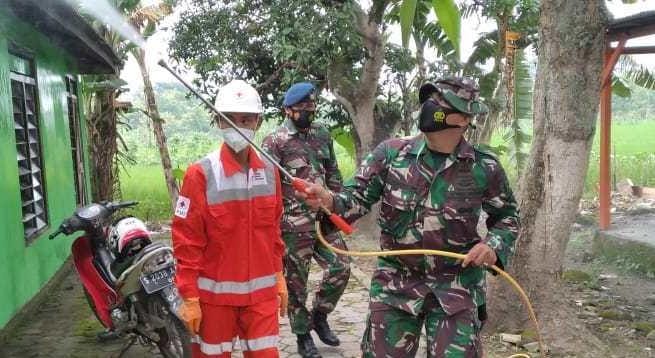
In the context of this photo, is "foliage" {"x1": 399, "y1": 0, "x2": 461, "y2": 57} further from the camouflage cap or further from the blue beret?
the blue beret

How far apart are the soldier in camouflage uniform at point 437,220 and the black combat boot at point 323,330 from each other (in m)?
1.79

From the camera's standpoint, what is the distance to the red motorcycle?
158 inches

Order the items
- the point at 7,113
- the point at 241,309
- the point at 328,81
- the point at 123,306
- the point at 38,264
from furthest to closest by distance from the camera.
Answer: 1. the point at 328,81
2. the point at 38,264
3. the point at 7,113
4. the point at 123,306
5. the point at 241,309

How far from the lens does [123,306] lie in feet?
14.0

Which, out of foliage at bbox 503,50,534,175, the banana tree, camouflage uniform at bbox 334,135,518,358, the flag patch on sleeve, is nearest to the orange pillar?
foliage at bbox 503,50,534,175

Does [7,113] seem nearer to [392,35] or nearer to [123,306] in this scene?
[123,306]

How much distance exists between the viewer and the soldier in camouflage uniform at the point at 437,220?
273 centimetres

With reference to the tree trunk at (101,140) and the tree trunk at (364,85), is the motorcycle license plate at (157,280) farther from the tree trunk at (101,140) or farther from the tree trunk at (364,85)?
the tree trunk at (101,140)

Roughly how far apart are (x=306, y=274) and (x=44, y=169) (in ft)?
12.0

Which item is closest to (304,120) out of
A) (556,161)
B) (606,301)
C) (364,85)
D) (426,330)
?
(556,161)

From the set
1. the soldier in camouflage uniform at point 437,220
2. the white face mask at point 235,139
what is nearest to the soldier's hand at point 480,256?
the soldier in camouflage uniform at point 437,220

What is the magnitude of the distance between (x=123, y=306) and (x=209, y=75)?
591 centimetres

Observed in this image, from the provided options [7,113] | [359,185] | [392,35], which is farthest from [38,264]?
[392,35]

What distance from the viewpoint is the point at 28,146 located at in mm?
6336
